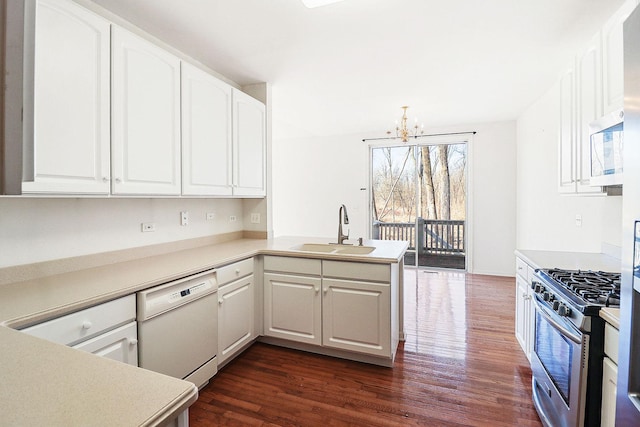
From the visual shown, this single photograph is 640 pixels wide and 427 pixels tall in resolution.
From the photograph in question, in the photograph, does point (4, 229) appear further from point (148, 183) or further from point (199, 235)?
point (199, 235)

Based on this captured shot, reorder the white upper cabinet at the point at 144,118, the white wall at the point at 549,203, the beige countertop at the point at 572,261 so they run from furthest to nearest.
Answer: the white wall at the point at 549,203
the beige countertop at the point at 572,261
the white upper cabinet at the point at 144,118

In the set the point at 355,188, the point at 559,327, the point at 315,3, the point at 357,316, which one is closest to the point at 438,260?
the point at 355,188

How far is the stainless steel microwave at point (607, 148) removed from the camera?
1.49 m

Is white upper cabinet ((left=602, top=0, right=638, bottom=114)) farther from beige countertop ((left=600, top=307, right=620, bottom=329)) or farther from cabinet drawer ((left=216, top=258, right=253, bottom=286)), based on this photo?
cabinet drawer ((left=216, top=258, right=253, bottom=286))

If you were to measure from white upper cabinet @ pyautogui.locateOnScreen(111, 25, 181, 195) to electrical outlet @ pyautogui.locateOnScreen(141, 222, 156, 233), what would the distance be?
15.5 inches

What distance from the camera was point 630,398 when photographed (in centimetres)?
94

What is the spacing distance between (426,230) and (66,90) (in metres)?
5.39

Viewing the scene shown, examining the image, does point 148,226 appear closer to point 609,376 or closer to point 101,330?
point 101,330

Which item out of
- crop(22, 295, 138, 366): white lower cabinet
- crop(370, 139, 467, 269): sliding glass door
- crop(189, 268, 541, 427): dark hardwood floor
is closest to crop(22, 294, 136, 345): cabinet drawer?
crop(22, 295, 138, 366): white lower cabinet

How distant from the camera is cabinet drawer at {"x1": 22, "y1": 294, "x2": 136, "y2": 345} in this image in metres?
1.23

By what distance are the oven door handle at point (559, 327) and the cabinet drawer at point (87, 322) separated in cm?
211

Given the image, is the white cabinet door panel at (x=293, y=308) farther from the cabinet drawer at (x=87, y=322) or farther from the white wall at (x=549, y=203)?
the white wall at (x=549, y=203)

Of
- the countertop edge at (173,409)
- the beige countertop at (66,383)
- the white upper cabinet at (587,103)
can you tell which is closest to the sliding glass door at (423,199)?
the white upper cabinet at (587,103)

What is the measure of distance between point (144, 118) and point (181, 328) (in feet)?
4.38
